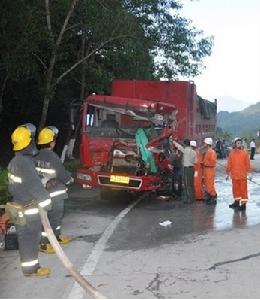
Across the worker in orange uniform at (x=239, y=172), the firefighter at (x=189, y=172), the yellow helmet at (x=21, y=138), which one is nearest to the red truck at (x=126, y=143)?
the firefighter at (x=189, y=172)

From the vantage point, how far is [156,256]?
7.46 metres

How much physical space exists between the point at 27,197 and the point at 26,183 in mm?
204

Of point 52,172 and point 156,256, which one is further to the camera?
point 52,172

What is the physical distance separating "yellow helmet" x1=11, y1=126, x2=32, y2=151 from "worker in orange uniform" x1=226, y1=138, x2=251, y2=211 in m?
6.59

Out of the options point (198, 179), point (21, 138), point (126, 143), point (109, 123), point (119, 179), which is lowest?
point (198, 179)

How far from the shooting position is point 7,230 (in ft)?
26.1

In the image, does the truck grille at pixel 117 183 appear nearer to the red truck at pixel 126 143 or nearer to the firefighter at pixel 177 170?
the red truck at pixel 126 143

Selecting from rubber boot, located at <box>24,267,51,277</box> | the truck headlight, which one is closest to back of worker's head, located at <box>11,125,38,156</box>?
rubber boot, located at <box>24,267,51,277</box>

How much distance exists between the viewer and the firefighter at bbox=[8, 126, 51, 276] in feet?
20.9

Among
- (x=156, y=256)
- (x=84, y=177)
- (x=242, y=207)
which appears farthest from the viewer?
(x=84, y=177)

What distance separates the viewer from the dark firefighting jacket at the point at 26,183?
6340 mm

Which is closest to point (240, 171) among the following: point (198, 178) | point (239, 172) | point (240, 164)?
point (239, 172)

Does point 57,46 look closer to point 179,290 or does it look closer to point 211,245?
point 211,245

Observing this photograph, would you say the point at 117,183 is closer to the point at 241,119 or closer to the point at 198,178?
the point at 198,178
